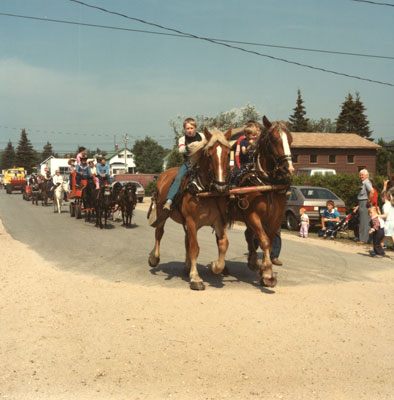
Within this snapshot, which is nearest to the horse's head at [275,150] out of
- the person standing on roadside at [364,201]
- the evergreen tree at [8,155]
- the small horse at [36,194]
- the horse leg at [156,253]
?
the horse leg at [156,253]

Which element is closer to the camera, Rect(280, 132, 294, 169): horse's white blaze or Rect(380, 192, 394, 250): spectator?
Rect(280, 132, 294, 169): horse's white blaze

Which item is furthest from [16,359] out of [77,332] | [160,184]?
[160,184]

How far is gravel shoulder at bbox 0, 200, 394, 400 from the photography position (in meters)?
4.18

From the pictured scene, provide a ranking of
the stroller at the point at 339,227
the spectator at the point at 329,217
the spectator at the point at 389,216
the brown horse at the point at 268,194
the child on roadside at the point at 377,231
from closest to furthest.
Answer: the brown horse at the point at 268,194 → the child on roadside at the point at 377,231 → the spectator at the point at 389,216 → the stroller at the point at 339,227 → the spectator at the point at 329,217

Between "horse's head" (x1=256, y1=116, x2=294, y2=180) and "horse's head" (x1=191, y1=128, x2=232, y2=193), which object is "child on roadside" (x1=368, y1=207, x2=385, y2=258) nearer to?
"horse's head" (x1=256, y1=116, x2=294, y2=180)

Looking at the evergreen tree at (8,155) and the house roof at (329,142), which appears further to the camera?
the evergreen tree at (8,155)

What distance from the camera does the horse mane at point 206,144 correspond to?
7.12 meters

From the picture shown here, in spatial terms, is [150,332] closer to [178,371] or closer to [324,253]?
[178,371]

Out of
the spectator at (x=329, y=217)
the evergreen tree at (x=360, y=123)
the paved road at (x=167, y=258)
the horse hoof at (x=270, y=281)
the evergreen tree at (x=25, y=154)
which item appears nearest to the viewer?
the horse hoof at (x=270, y=281)

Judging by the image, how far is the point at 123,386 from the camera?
4.18 meters

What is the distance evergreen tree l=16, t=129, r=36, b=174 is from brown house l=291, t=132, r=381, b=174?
258 ft

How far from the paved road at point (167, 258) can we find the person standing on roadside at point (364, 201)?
179 centimetres

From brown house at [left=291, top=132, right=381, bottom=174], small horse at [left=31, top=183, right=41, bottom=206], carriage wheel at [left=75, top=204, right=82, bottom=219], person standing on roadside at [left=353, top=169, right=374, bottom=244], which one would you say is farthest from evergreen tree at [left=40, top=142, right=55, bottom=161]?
person standing on roadside at [left=353, top=169, right=374, bottom=244]

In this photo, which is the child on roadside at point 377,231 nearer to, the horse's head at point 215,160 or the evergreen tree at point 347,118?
the horse's head at point 215,160
